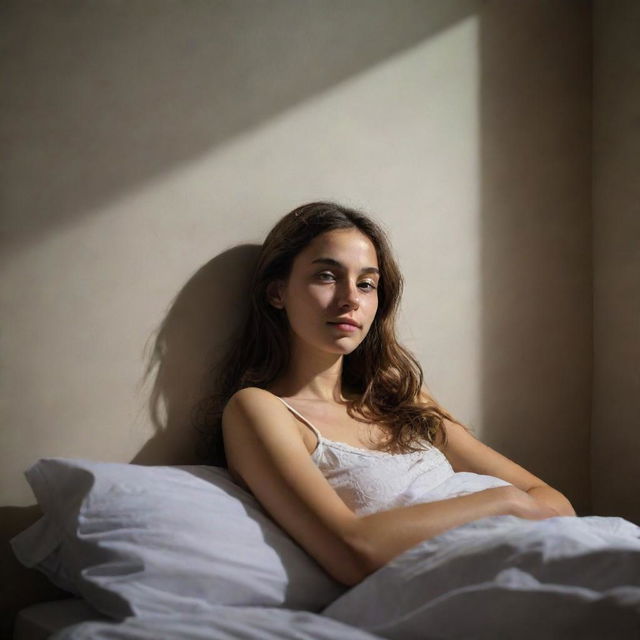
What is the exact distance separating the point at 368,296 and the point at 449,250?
51 cm

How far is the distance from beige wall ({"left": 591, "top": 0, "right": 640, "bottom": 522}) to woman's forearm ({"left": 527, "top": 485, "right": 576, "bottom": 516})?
26.4 inches

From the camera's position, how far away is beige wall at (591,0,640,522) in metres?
2.22

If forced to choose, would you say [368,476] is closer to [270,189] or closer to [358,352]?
[358,352]

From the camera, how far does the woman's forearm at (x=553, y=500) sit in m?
1.61

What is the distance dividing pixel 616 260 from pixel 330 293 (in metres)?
1.15

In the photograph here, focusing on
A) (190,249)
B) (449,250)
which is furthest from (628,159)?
(190,249)

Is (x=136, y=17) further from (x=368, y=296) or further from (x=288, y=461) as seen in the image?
(x=288, y=461)

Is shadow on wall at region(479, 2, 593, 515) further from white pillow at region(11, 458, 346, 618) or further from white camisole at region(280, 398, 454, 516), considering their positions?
white pillow at region(11, 458, 346, 618)

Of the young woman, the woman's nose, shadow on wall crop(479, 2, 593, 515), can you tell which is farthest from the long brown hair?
shadow on wall crop(479, 2, 593, 515)

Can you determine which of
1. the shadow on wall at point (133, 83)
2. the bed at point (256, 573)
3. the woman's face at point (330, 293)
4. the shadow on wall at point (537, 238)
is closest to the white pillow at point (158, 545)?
the bed at point (256, 573)

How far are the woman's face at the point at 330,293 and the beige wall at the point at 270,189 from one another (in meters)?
0.15

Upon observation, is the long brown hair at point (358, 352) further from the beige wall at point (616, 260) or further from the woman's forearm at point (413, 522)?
the beige wall at point (616, 260)

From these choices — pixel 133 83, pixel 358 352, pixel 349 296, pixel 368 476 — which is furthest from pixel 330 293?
pixel 133 83

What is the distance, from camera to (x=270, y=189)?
1761mm
